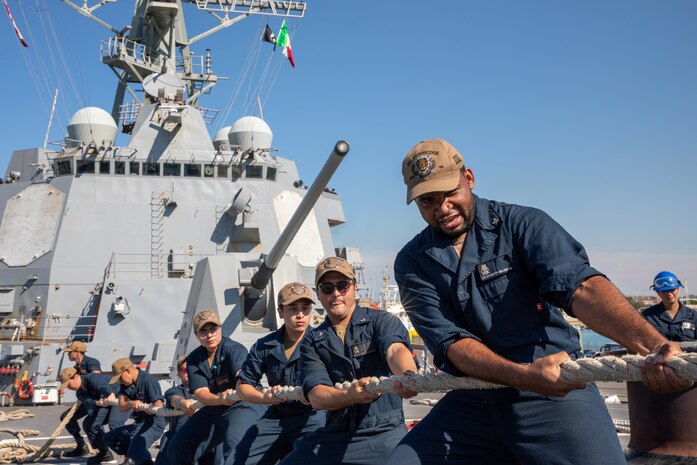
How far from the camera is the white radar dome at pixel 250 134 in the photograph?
17.2 m

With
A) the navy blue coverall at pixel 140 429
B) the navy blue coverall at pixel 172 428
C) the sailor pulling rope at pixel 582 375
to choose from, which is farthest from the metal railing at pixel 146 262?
the sailor pulling rope at pixel 582 375

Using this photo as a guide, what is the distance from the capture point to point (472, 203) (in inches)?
97.9

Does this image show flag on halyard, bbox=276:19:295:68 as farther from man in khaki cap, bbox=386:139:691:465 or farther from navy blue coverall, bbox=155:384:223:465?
man in khaki cap, bbox=386:139:691:465

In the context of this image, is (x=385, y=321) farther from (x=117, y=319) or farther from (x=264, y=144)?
(x=264, y=144)

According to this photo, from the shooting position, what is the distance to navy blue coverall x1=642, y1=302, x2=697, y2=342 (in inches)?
229

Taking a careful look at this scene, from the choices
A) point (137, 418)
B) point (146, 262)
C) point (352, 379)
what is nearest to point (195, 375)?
point (352, 379)

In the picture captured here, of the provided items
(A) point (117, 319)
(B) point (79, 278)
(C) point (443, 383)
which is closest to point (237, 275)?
(A) point (117, 319)

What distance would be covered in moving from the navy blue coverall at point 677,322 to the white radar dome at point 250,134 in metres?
12.3

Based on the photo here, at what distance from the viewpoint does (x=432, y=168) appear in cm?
240

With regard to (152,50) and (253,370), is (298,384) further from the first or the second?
(152,50)

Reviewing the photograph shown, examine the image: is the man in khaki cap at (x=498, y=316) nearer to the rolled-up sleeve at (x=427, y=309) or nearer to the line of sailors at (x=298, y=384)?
the rolled-up sleeve at (x=427, y=309)

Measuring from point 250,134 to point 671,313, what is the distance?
12.6m

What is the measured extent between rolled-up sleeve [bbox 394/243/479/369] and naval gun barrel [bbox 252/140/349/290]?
5205 millimetres

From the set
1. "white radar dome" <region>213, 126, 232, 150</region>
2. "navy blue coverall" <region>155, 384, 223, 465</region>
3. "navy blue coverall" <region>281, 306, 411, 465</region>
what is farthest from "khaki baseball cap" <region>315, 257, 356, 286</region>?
"white radar dome" <region>213, 126, 232, 150</region>
